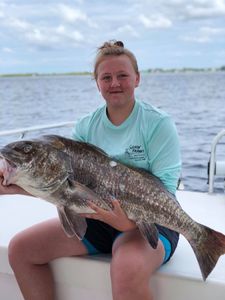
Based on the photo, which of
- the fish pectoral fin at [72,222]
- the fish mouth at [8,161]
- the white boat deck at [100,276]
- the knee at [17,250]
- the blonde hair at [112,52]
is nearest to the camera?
the fish mouth at [8,161]

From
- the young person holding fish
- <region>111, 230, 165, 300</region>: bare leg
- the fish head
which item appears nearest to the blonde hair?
the young person holding fish

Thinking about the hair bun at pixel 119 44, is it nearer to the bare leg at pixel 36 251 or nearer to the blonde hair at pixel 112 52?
the blonde hair at pixel 112 52

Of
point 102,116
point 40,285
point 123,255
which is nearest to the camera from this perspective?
point 123,255

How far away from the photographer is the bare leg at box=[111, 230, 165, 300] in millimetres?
2191

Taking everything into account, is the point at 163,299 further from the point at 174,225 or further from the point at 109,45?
the point at 109,45

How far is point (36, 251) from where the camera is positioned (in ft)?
8.39

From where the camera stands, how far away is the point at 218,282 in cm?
238

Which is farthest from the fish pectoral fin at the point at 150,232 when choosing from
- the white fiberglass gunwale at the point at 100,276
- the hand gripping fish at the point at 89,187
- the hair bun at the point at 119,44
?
the hair bun at the point at 119,44

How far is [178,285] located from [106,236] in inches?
18.4

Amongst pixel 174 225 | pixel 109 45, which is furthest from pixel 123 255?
pixel 109 45

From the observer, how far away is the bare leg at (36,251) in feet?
8.40

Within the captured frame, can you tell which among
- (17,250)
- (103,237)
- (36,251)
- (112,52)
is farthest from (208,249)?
(112,52)

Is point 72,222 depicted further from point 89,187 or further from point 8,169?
point 8,169

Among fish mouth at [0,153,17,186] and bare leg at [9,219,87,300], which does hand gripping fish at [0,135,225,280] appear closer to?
fish mouth at [0,153,17,186]
